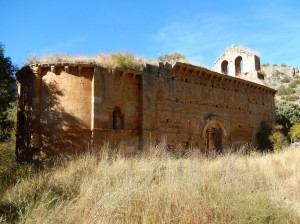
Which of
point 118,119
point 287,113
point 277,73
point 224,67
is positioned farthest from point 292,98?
point 118,119

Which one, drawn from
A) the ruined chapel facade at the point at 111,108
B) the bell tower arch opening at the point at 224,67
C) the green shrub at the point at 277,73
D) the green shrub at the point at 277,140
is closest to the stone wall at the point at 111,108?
the ruined chapel facade at the point at 111,108

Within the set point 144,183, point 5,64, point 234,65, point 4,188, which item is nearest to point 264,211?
point 144,183

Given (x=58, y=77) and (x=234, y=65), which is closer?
(x=58, y=77)

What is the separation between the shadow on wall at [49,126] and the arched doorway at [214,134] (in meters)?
7.07

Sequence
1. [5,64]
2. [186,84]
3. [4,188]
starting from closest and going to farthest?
[4,188] < [5,64] < [186,84]

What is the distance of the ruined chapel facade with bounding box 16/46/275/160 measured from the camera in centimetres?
1256

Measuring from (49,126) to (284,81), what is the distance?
138 feet

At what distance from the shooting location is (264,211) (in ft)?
15.6

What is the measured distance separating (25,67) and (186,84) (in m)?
7.39

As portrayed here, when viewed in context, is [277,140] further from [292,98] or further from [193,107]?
[292,98]

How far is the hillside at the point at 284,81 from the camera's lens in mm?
43469

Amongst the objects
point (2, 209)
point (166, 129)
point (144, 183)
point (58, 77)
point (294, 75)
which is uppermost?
point (294, 75)

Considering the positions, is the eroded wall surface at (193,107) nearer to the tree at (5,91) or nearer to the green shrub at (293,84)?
the tree at (5,91)

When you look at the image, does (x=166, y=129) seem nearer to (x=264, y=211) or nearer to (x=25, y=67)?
(x=25, y=67)
